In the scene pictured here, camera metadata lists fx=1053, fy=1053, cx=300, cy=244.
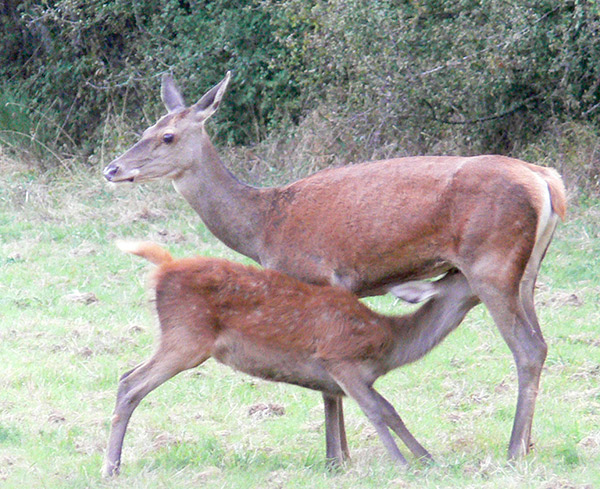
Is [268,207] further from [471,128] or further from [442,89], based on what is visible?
[471,128]

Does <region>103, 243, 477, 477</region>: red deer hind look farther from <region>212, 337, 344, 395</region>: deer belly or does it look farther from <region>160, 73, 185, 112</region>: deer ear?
Result: <region>160, 73, 185, 112</region>: deer ear

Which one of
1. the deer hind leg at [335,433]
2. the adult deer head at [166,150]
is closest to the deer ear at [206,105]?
the adult deer head at [166,150]

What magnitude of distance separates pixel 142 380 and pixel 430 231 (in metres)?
1.61

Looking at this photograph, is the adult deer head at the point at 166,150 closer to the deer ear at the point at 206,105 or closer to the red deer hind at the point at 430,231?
the deer ear at the point at 206,105

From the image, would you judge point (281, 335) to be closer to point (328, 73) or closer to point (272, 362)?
point (272, 362)

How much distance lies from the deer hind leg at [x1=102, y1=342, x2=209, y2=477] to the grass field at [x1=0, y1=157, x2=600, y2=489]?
0.20 metres

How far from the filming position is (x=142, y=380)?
5035 millimetres

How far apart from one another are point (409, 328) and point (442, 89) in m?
5.86

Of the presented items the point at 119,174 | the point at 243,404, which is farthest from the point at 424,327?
the point at 119,174

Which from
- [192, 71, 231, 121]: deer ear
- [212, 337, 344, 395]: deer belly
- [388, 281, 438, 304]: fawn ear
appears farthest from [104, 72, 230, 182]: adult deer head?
[388, 281, 438, 304]: fawn ear

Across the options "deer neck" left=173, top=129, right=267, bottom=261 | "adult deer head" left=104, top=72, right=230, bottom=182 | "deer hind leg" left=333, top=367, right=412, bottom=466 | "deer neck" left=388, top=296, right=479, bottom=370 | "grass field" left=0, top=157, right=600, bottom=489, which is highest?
"adult deer head" left=104, top=72, right=230, bottom=182

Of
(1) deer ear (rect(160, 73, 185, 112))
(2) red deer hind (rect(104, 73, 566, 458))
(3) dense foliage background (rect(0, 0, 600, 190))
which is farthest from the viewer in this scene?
(3) dense foliage background (rect(0, 0, 600, 190))

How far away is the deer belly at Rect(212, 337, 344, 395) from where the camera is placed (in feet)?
16.7

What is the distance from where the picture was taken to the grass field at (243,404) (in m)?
4.77
